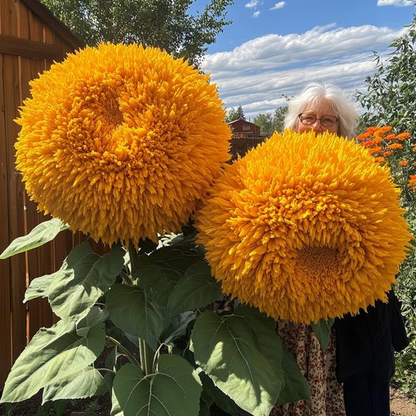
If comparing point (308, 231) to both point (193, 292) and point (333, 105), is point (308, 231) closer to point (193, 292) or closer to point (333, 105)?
point (193, 292)

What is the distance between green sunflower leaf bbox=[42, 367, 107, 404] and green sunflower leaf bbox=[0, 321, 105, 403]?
0.16 ft

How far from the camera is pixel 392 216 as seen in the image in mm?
755

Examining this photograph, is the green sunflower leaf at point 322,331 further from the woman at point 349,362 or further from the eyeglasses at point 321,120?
the eyeglasses at point 321,120

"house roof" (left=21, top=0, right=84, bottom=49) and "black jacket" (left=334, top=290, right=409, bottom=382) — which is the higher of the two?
"house roof" (left=21, top=0, right=84, bottom=49)

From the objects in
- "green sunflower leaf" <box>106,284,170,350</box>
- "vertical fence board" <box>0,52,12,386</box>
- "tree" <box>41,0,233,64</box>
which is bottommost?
"vertical fence board" <box>0,52,12,386</box>

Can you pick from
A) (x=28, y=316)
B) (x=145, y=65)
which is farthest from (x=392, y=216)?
(x=28, y=316)

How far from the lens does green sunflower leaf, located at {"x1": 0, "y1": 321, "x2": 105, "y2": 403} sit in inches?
40.7

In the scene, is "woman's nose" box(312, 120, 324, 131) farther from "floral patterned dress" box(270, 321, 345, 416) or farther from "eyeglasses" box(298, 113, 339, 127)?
"floral patterned dress" box(270, 321, 345, 416)

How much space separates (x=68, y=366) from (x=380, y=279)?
71cm

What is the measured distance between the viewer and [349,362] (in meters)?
1.54

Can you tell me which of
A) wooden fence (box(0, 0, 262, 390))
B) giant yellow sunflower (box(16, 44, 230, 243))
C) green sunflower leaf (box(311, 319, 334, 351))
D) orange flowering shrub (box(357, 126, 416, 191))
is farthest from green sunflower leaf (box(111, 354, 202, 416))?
orange flowering shrub (box(357, 126, 416, 191))

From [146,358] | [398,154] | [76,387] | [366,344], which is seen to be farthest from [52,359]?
[398,154]

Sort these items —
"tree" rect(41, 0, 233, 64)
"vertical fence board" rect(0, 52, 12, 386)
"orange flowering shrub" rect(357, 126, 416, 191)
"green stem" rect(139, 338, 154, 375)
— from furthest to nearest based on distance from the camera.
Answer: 1. "tree" rect(41, 0, 233, 64)
2. "orange flowering shrub" rect(357, 126, 416, 191)
3. "vertical fence board" rect(0, 52, 12, 386)
4. "green stem" rect(139, 338, 154, 375)

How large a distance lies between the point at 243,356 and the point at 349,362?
0.83 m
